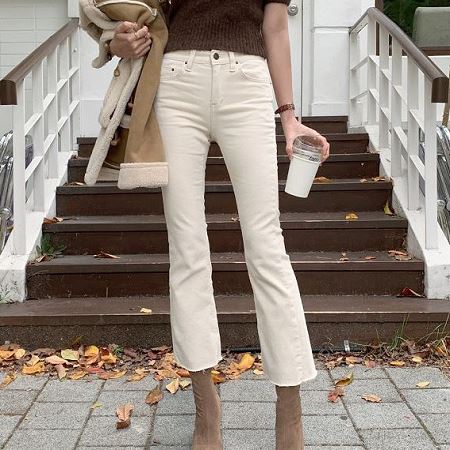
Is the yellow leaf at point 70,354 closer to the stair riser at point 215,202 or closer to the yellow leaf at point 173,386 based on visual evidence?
the yellow leaf at point 173,386

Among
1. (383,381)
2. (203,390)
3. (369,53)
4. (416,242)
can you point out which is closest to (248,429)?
(203,390)

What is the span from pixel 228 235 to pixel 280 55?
2.21m

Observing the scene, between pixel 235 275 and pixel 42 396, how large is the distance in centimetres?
141

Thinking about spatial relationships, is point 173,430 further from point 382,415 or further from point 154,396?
point 382,415

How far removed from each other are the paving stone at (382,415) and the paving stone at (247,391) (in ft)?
1.19

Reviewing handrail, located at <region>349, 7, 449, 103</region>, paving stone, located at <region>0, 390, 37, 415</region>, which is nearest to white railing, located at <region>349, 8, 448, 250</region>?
handrail, located at <region>349, 7, 449, 103</region>

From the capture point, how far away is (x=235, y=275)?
14.6 feet

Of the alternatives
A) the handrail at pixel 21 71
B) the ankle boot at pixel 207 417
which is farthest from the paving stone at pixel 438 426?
the handrail at pixel 21 71

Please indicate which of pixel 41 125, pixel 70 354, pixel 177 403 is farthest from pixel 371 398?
pixel 41 125

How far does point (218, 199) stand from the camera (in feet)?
17.2

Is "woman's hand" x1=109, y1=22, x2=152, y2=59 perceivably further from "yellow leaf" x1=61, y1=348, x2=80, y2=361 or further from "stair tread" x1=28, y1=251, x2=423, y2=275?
"stair tread" x1=28, y1=251, x2=423, y2=275

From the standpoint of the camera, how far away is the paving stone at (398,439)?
9.50 feet

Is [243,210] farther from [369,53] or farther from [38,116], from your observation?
[369,53]

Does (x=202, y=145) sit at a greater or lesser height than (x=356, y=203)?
greater
